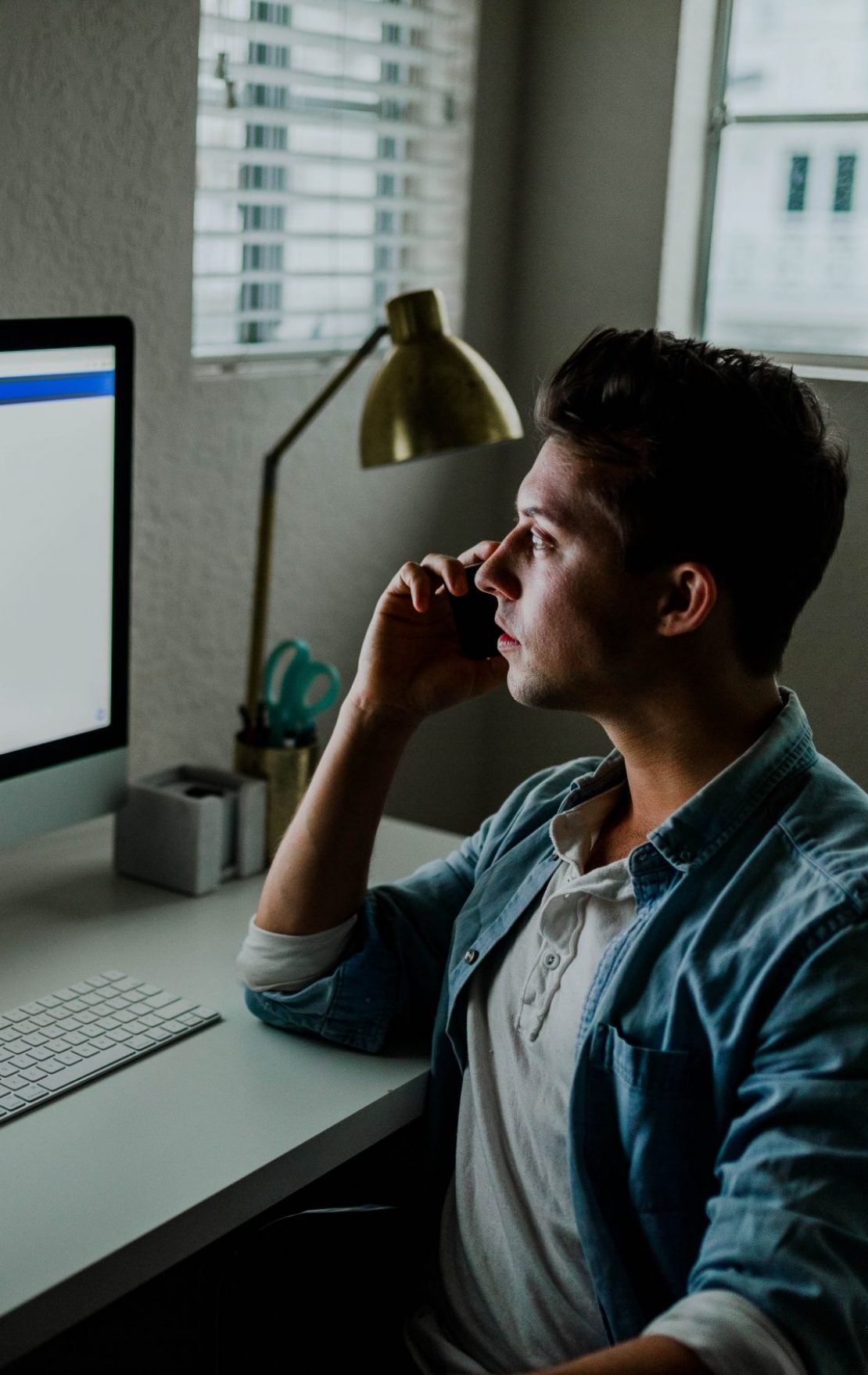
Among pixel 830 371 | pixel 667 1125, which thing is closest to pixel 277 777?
pixel 667 1125

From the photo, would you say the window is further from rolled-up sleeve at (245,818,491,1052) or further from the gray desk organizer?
rolled-up sleeve at (245,818,491,1052)

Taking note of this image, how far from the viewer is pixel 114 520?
1507 mm

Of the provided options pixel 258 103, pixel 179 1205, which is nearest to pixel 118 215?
pixel 258 103

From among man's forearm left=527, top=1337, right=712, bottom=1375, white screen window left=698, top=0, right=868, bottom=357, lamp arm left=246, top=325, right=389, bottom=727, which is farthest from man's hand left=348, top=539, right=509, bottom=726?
white screen window left=698, top=0, right=868, bottom=357

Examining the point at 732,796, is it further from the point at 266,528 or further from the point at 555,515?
the point at 266,528

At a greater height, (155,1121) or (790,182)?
(790,182)

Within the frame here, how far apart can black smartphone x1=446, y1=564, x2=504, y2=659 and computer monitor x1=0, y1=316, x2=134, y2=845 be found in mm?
353

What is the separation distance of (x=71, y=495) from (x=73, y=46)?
55cm

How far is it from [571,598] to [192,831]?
0.58m

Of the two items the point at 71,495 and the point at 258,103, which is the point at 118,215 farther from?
the point at 71,495

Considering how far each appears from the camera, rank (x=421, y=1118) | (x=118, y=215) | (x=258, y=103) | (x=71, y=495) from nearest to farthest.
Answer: (x=421, y=1118) < (x=71, y=495) < (x=118, y=215) < (x=258, y=103)

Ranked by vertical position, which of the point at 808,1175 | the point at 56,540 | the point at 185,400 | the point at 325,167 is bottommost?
the point at 808,1175

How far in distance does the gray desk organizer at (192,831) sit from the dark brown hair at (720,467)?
2.10 ft

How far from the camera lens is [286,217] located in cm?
203
